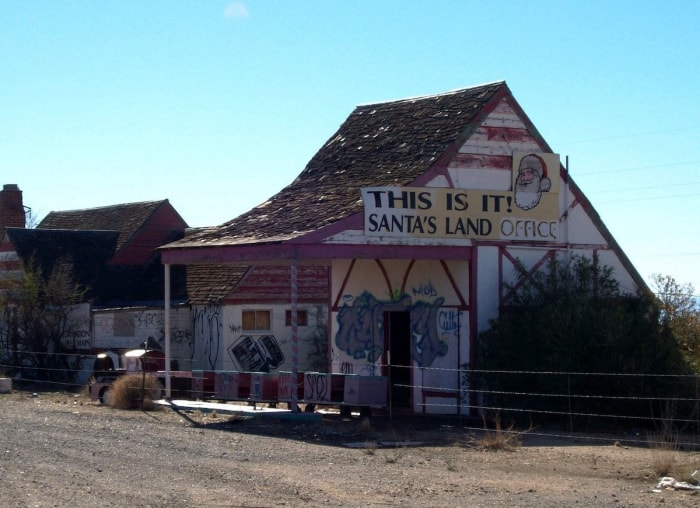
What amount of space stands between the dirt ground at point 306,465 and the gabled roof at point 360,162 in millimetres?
3813

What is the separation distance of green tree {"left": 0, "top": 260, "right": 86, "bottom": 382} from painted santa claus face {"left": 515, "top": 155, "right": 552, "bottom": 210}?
611 inches

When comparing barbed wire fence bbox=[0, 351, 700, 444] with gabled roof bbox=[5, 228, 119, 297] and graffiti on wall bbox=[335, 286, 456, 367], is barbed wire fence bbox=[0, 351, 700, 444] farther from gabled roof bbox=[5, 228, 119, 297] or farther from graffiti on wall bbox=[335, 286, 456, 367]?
gabled roof bbox=[5, 228, 119, 297]

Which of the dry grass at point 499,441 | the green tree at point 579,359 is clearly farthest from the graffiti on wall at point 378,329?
the dry grass at point 499,441

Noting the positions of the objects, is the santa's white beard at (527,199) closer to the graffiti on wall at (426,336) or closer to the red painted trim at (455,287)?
the red painted trim at (455,287)

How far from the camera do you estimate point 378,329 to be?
22312 millimetres

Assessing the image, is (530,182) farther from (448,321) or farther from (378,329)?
(378,329)

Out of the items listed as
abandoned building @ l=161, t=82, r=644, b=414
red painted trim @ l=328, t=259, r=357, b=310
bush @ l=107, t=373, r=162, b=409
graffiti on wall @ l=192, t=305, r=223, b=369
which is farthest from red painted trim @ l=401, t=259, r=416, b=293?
graffiti on wall @ l=192, t=305, r=223, b=369

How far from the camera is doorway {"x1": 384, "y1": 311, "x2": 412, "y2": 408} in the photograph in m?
22.3

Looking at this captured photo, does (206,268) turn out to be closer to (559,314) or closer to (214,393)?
(214,393)

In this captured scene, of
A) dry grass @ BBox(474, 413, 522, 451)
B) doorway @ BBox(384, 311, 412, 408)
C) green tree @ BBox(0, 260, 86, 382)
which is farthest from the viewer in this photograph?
green tree @ BBox(0, 260, 86, 382)

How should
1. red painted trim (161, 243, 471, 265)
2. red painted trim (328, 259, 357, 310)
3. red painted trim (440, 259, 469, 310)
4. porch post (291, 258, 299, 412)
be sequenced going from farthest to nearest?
red painted trim (328, 259, 357, 310), red painted trim (440, 259, 469, 310), porch post (291, 258, 299, 412), red painted trim (161, 243, 471, 265)

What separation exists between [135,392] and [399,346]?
226 inches

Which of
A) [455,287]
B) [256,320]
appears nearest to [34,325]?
[256,320]

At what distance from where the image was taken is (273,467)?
1320 cm
